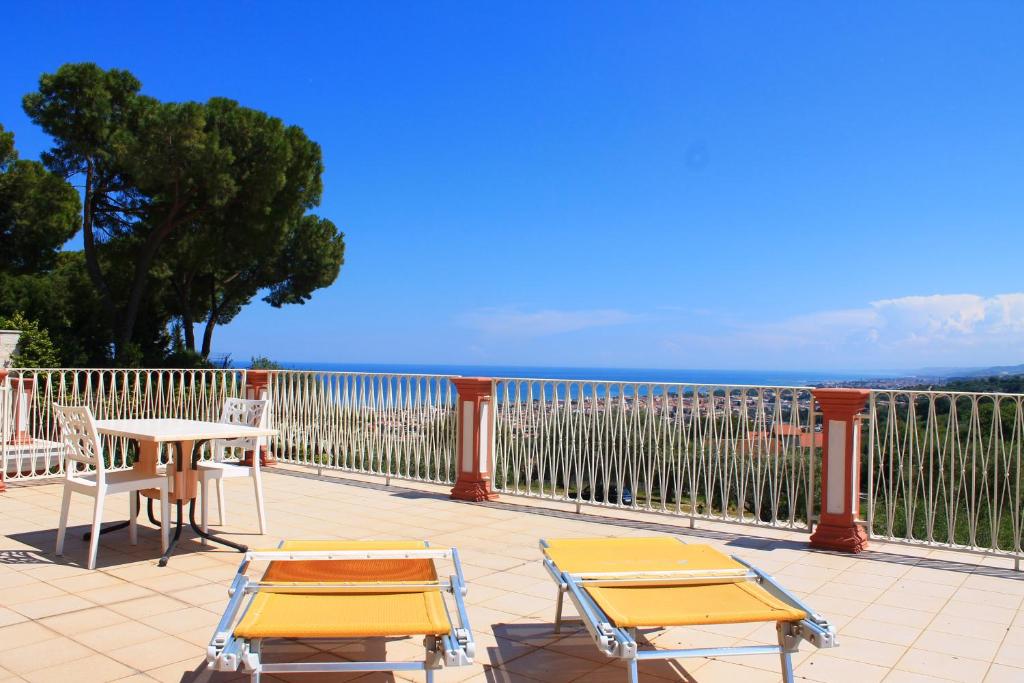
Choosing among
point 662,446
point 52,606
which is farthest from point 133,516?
point 662,446

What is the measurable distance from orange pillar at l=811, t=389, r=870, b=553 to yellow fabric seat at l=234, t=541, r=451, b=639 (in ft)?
10.7

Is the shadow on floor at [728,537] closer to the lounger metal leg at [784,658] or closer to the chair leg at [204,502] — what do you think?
the chair leg at [204,502]

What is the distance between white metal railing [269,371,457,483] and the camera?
7191 millimetres

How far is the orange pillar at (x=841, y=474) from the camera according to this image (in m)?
4.91

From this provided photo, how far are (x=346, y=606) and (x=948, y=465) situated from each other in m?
4.59

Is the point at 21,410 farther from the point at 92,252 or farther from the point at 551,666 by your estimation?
the point at 92,252

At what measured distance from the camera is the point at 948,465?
5.14 m

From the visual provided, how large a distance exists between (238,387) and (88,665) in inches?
245

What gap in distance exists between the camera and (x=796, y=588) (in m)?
3.99

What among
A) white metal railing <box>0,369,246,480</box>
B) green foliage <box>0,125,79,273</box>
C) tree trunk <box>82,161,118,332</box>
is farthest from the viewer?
tree trunk <box>82,161,118,332</box>

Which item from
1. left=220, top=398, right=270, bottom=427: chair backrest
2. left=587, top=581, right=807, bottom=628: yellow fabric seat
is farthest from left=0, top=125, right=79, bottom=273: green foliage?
left=587, top=581, right=807, bottom=628: yellow fabric seat

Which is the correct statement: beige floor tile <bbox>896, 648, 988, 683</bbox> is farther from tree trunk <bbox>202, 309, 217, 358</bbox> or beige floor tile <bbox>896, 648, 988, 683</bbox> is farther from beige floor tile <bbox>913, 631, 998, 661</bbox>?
tree trunk <bbox>202, 309, 217, 358</bbox>

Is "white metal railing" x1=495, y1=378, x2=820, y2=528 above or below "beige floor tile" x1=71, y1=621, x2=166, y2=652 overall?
above

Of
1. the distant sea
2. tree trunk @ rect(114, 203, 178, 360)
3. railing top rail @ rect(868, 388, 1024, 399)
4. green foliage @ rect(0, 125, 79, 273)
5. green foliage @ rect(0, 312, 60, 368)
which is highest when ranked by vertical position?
green foliage @ rect(0, 125, 79, 273)
